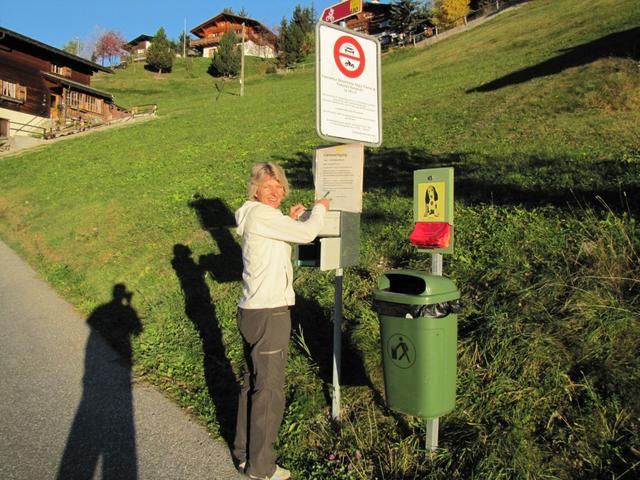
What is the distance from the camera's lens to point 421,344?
9.45 ft

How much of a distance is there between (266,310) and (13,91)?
41.3m

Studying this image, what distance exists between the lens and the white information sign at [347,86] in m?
3.45

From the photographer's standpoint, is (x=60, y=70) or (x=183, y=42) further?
(x=183, y=42)

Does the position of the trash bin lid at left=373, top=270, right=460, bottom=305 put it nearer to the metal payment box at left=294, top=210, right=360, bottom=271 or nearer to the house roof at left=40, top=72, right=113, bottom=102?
the metal payment box at left=294, top=210, right=360, bottom=271

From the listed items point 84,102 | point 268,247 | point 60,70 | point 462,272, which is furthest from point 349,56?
point 60,70

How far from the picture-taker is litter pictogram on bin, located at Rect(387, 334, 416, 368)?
293 cm

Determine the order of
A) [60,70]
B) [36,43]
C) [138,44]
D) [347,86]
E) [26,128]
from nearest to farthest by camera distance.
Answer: [347,86], [26,128], [36,43], [60,70], [138,44]

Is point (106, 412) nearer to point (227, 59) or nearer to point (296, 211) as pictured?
point (296, 211)

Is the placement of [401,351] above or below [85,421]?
above

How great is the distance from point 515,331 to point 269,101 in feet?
99.3

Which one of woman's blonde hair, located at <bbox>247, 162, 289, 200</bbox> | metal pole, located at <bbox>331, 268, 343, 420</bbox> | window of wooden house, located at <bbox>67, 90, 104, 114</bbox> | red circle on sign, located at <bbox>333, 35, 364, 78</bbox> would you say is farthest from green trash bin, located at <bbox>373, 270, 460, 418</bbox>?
window of wooden house, located at <bbox>67, 90, 104, 114</bbox>

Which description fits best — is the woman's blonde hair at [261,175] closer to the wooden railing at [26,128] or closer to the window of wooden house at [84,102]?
the wooden railing at [26,128]

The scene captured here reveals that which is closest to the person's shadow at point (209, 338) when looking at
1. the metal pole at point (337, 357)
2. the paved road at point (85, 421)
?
the paved road at point (85, 421)

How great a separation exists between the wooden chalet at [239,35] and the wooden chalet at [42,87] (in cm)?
4235
